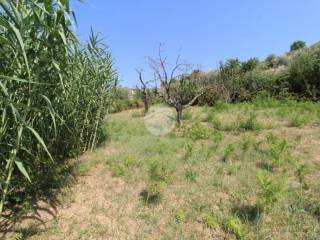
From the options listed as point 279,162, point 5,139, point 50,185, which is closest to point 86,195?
point 50,185

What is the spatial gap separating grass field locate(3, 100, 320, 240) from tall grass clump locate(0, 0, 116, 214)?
430mm

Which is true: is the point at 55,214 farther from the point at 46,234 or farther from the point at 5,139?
the point at 5,139

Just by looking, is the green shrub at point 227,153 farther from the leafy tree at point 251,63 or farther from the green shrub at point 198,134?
the leafy tree at point 251,63

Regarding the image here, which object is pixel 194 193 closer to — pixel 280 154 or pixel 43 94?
pixel 280 154

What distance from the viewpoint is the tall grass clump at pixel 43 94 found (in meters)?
2.62

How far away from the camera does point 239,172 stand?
14.6 ft

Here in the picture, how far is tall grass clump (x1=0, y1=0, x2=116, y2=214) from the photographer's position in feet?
8.61

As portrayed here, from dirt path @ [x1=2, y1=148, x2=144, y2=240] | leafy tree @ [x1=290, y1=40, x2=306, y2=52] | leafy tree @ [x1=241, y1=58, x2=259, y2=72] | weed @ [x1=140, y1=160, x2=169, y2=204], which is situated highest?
leafy tree @ [x1=290, y1=40, x2=306, y2=52]

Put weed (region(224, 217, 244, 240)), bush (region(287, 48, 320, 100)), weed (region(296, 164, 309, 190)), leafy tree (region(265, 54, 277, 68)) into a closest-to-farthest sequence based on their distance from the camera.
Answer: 1. weed (region(224, 217, 244, 240))
2. weed (region(296, 164, 309, 190))
3. bush (region(287, 48, 320, 100))
4. leafy tree (region(265, 54, 277, 68))

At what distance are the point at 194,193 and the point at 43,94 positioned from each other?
2067 mm

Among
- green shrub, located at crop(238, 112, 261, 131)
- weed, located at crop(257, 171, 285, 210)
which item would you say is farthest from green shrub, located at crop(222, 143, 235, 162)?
green shrub, located at crop(238, 112, 261, 131)

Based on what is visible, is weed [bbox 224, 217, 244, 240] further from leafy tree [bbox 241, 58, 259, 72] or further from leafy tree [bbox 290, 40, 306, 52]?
leafy tree [bbox 290, 40, 306, 52]

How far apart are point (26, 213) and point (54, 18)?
210 cm

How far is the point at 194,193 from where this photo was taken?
157 inches
